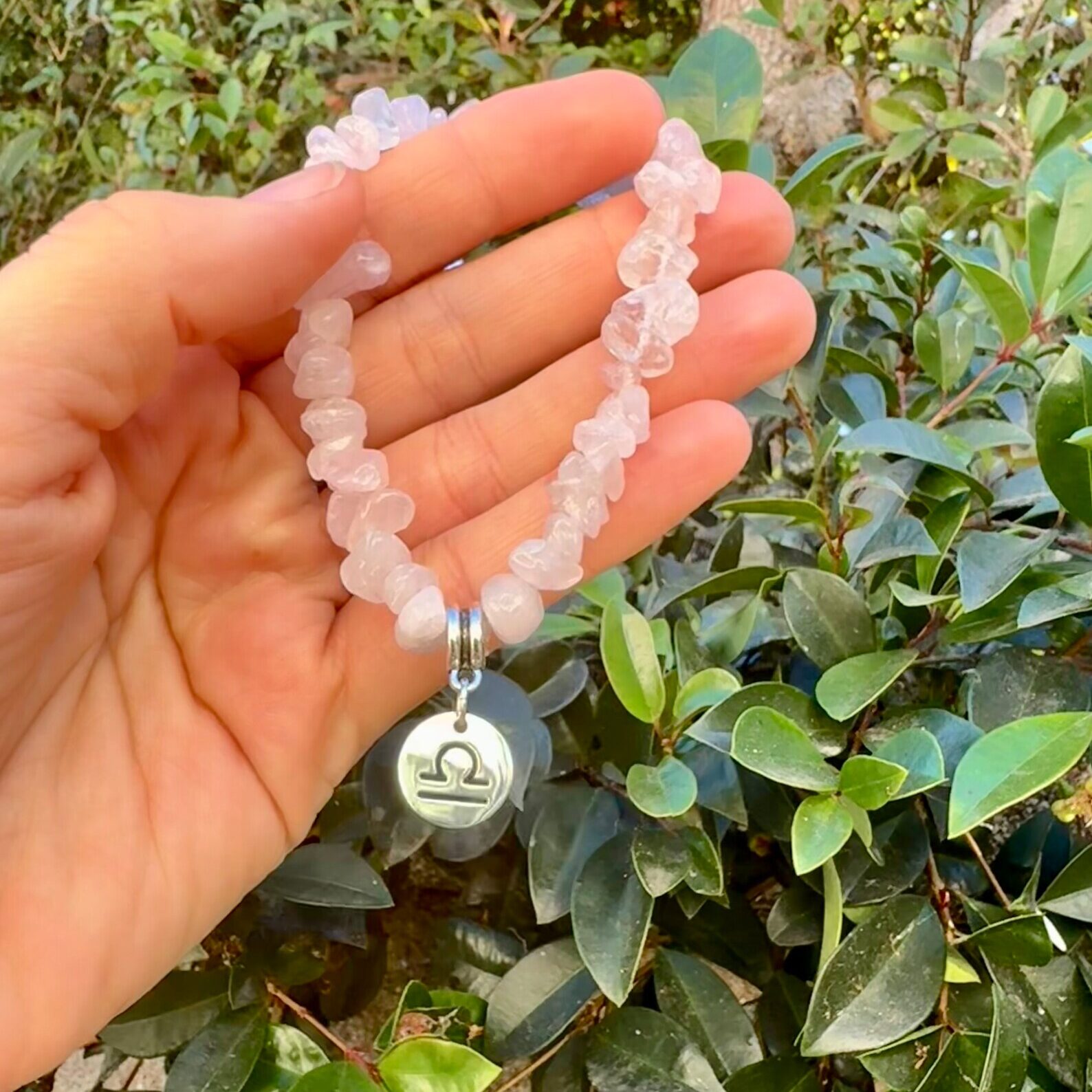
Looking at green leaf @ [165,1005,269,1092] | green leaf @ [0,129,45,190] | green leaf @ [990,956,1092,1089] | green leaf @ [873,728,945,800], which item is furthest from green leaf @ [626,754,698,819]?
green leaf @ [0,129,45,190]

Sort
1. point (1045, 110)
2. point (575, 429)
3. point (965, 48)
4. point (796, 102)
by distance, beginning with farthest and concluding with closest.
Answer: point (796, 102) → point (965, 48) → point (1045, 110) → point (575, 429)

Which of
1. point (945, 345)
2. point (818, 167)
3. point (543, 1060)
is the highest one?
point (818, 167)

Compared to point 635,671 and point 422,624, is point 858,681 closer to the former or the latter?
point 635,671

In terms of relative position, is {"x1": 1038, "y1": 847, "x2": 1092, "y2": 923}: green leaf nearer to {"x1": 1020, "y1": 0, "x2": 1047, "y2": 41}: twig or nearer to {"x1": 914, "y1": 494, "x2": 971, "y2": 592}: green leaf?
{"x1": 914, "y1": 494, "x2": 971, "y2": 592}: green leaf

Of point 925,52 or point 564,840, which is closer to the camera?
point 564,840

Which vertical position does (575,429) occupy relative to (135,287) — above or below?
below

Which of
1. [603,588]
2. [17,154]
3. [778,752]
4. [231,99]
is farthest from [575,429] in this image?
[17,154]

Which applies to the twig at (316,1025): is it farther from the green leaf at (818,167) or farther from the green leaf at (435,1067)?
the green leaf at (818,167)
